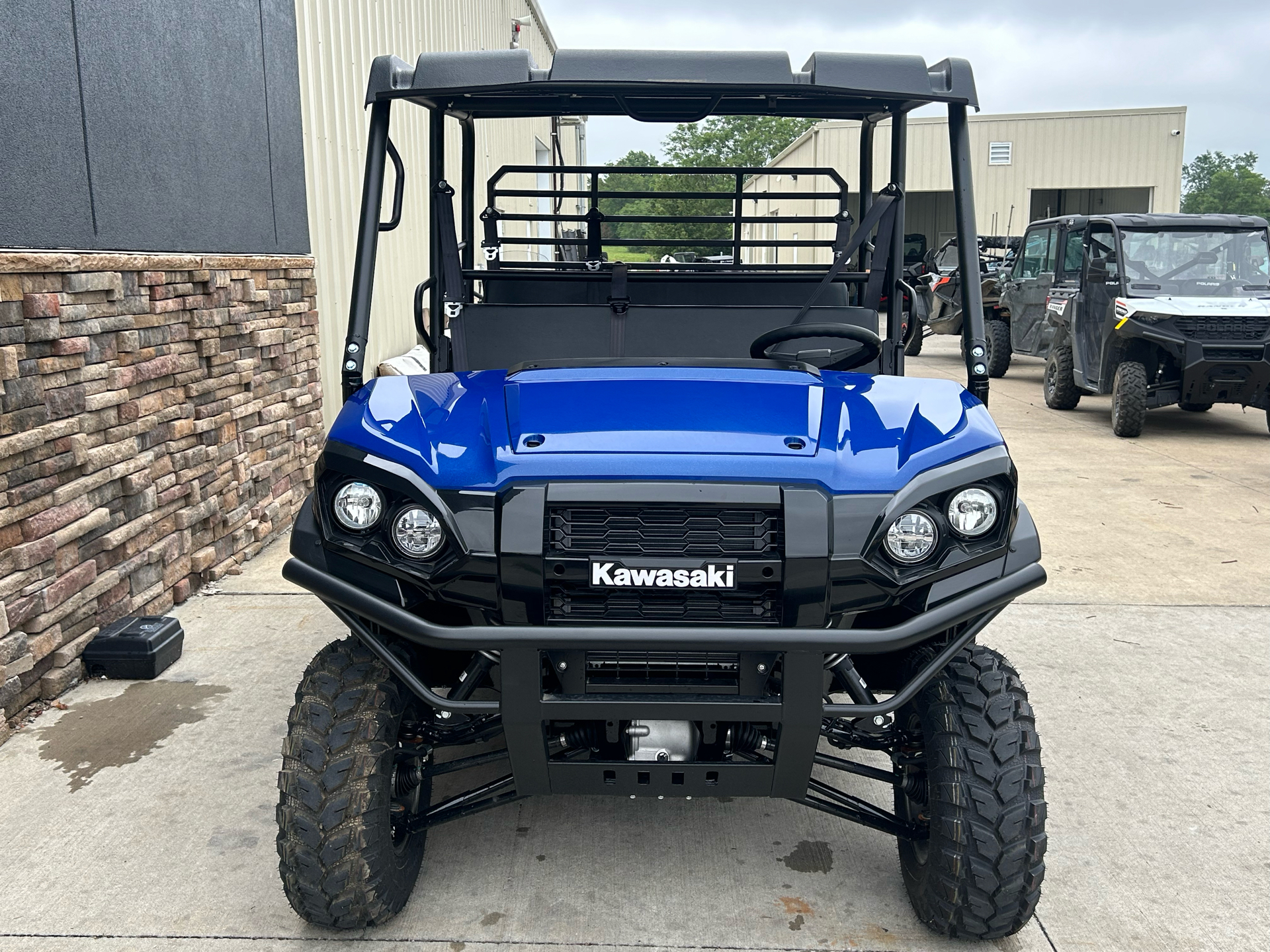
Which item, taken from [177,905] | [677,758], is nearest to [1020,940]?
[677,758]

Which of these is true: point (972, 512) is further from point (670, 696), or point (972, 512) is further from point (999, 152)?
point (999, 152)

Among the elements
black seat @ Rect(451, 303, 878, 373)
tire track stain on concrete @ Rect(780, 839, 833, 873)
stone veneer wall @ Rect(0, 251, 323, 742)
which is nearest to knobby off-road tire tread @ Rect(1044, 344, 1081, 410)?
stone veneer wall @ Rect(0, 251, 323, 742)

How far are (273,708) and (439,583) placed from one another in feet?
6.03

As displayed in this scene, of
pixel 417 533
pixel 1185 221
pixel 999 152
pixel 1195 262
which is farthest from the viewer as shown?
pixel 999 152

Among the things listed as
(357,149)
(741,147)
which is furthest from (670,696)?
(741,147)

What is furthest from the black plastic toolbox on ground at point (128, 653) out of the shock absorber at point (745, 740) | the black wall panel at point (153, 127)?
the shock absorber at point (745, 740)

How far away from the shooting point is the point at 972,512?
2375 millimetres

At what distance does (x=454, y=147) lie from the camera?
12.2 meters

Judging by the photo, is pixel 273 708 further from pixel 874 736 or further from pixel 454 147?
pixel 454 147

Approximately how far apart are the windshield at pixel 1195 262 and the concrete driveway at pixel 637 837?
5.49 metres

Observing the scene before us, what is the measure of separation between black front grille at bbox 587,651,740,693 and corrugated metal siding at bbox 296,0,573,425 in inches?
174

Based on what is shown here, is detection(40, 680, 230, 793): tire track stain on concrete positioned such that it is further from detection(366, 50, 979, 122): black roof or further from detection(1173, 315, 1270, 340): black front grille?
detection(1173, 315, 1270, 340): black front grille

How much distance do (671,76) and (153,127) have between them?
9.01 feet

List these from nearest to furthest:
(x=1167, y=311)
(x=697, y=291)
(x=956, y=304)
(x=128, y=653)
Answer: (x=697, y=291) < (x=128, y=653) < (x=1167, y=311) < (x=956, y=304)
